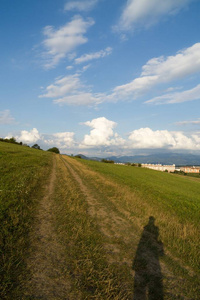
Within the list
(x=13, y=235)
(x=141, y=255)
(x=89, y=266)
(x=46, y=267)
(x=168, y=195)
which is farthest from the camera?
(x=168, y=195)

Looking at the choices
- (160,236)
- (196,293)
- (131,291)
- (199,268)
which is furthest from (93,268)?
(160,236)

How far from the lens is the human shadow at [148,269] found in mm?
4934

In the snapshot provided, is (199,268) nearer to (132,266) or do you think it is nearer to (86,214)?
(132,266)

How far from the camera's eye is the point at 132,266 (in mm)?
6000

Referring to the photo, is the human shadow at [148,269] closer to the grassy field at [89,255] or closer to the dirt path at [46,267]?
the grassy field at [89,255]

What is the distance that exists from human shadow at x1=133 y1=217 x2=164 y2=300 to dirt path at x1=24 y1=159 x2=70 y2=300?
230 centimetres

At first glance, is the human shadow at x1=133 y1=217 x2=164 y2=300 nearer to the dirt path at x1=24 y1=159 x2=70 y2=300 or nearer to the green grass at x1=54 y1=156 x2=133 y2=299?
the green grass at x1=54 y1=156 x2=133 y2=299

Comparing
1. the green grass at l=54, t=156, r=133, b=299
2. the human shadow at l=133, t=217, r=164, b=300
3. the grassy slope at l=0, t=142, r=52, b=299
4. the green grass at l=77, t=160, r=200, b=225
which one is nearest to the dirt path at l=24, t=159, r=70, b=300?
the green grass at l=54, t=156, r=133, b=299

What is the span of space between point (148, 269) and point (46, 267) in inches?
147

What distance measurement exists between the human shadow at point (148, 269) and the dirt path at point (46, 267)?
2.30 meters

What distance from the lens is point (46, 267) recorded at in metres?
5.29

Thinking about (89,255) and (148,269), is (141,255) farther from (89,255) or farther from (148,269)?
(89,255)

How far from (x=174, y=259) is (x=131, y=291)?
3332mm

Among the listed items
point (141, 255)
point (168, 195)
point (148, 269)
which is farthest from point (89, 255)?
point (168, 195)
